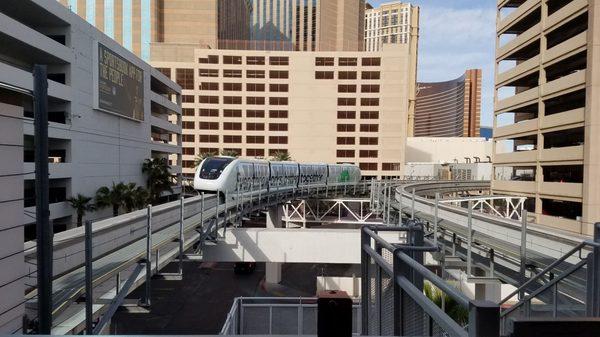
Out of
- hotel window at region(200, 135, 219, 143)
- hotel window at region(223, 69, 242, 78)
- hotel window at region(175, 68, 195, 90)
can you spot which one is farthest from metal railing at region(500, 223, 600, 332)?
hotel window at region(175, 68, 195, 90)

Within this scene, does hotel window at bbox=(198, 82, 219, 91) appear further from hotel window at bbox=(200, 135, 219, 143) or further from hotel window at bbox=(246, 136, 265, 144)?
hotel window at bbox=(246, 136, 265, 144)

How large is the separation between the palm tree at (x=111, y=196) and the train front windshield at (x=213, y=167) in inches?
443

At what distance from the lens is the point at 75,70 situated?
99.4ft

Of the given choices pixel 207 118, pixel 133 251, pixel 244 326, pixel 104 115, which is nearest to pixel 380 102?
pixel 207 118

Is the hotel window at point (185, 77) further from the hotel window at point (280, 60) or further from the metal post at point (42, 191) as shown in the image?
the metal post at point (42, 191)

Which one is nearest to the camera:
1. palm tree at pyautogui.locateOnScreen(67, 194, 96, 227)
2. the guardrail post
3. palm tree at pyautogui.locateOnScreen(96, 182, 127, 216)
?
the guardrail post

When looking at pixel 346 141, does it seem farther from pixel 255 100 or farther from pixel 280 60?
pixel 280 60

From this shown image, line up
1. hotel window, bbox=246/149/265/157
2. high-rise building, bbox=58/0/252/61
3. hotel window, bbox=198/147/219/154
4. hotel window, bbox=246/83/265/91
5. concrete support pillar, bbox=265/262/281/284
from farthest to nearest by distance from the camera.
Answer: high-rise building, bbox=58/0/252/61 < hotel window, bbox=246/149/265/157 < hotel window, bbox=198/147/219/154 < hotel window, bbox=246/83/265/91 < concrete support pillar, bbox=265/262/281/284

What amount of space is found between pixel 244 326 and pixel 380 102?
66.4 meters

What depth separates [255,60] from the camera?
7662 centimetres

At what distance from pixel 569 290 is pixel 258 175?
24855 millimetres

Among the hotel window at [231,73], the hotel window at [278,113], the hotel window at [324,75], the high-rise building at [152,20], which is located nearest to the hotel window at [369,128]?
the hotel window at [324,75]

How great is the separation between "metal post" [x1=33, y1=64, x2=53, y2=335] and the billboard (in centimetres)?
3356

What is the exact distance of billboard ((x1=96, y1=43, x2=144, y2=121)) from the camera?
33500 mm
